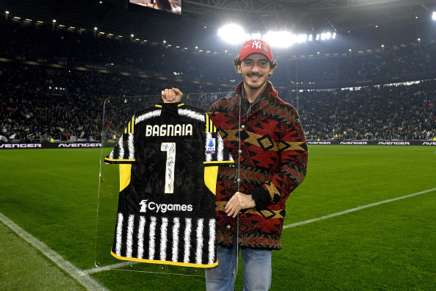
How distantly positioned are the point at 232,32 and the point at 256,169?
44.1 meters

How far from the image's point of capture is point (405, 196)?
895 centimetres

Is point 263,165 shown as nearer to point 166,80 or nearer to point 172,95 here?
point 172,95

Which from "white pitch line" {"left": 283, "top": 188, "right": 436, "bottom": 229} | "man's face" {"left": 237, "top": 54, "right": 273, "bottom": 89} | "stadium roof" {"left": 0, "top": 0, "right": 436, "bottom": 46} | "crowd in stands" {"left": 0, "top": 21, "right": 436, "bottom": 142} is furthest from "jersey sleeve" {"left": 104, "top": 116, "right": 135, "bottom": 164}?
"stadium roof" {"left": 0, "top": 0, "right": 436, "bottom": 46}

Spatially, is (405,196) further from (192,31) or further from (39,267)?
(192,31)

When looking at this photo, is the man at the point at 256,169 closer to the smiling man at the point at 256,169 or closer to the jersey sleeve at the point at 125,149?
the smiling man at the point at 256,169

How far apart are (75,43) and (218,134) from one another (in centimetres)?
4402

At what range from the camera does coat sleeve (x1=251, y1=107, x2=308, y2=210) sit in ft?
7.29

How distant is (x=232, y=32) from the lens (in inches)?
1752

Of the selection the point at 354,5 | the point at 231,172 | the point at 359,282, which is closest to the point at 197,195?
the point at 231,172

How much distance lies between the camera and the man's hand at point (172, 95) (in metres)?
2.43

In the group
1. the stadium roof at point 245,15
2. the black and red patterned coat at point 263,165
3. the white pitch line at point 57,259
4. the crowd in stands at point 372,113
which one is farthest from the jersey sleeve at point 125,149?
the crowd in stands at point 372,113

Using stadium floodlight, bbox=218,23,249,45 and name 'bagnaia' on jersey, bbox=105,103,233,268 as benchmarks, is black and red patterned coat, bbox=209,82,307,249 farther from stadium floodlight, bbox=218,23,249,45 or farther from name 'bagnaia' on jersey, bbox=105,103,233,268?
stadium floodlight, bbox=218,23,249,45

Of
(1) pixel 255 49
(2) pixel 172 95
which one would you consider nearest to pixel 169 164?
(2) pixel 172 95

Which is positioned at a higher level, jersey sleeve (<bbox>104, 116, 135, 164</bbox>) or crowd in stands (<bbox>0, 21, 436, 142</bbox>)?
crowd in stands (<bbox>0, 21, 436, 142</bbox>)
